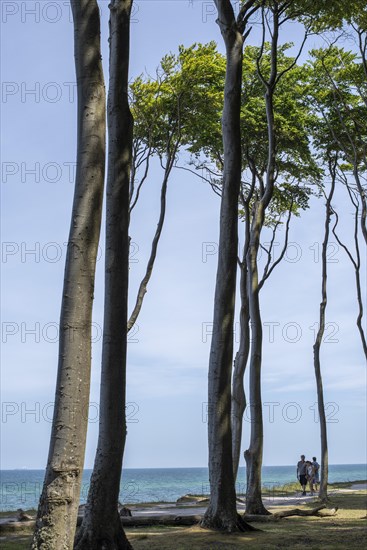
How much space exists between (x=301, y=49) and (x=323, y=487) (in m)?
12.1

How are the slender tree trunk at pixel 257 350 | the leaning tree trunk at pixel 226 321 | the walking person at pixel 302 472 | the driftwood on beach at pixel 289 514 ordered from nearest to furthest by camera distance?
the leaning tree trunk at pixel 226 321, the driftwood on beach at pixel 289 514, the slender tree trunk at pixel 257 350, the walking person at pixel 302 472

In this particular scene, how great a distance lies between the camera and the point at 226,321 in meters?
13.5

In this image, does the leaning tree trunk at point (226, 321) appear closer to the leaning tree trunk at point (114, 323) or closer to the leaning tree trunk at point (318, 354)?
the leaning tree trunk at point (114, 323)

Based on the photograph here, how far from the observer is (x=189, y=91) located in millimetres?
22125

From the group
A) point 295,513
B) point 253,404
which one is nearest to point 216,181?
point 253,404

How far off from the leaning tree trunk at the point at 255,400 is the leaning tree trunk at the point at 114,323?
24.7 ft

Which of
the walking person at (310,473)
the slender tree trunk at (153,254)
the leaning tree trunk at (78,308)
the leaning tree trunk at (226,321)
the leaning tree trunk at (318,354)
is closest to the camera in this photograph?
the leaning tree trunk at (78,308)

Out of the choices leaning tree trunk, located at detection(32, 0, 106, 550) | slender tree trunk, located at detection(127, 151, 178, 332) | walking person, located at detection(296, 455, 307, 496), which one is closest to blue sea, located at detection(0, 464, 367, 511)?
walking person, located at detection(296, 455, 307, 496)

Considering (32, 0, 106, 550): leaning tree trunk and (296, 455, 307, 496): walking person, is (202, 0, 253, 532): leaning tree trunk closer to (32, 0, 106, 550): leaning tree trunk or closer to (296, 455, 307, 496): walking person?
(32, 0, 106, 550): leaning tree trunk

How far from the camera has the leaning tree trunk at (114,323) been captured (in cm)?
933

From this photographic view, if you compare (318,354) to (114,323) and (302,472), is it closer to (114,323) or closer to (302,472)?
(302,472)

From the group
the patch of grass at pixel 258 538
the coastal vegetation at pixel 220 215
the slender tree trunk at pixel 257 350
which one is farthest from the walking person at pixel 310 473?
the patch of grass at pixel 258 538

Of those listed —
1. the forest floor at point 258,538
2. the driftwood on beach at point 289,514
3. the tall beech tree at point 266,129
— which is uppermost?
the tall beech tree at point 266,129

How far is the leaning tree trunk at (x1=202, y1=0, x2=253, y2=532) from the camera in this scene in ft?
41.3
